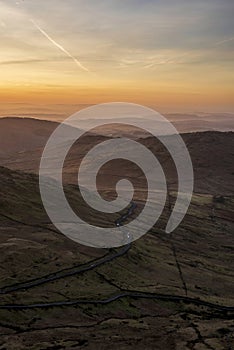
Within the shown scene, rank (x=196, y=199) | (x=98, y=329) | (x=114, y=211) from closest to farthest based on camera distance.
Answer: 1. (x=98, y=329)
2. (x=114, y=211)
3. (x=196, y=199)

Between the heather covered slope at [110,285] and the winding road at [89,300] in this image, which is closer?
the heather covered slope at [110,285]

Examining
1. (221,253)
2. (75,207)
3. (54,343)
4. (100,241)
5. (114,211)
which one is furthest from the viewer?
(114,211)

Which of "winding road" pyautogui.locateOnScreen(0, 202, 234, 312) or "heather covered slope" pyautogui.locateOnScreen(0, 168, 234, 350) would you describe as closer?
"heather covered slope" pyautogui.locateOnScreen(0, 168, 234, 350)

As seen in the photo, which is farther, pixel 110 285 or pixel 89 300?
pixel 110 285

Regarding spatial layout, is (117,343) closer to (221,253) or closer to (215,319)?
(215,319)

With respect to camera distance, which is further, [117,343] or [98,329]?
[98,329]

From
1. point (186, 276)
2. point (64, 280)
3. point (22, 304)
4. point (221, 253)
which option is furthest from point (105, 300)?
point (221, 253)

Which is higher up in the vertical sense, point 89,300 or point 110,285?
point 89,300
